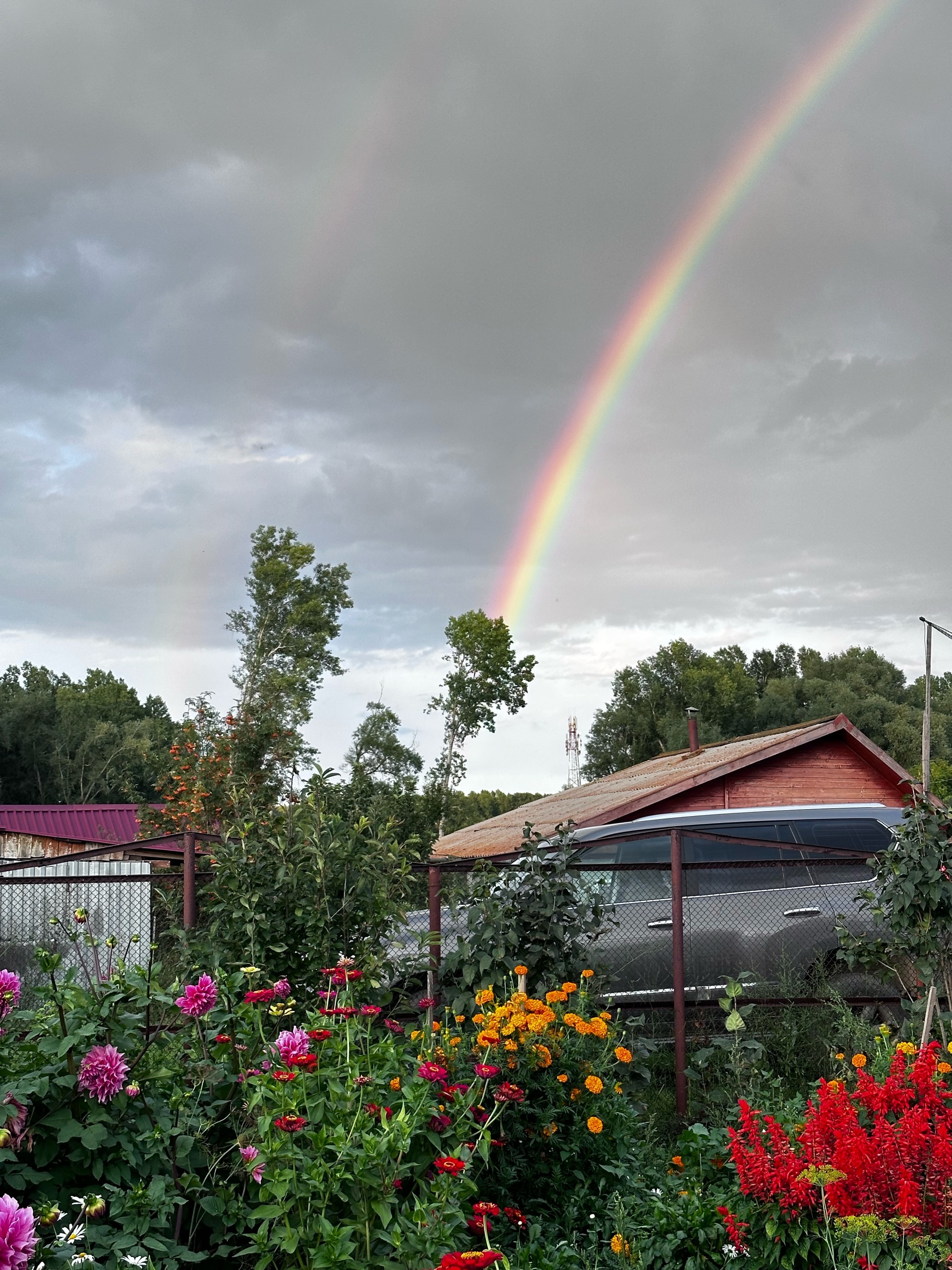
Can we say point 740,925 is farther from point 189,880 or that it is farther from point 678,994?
point 189,880

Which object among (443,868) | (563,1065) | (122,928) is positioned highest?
(443,868)

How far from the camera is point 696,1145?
449 centimetres

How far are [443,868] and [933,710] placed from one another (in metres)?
53.3

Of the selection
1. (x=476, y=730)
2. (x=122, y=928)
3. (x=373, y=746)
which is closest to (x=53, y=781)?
(x=476, y=730)

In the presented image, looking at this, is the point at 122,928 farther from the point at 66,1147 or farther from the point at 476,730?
the point at 476,730

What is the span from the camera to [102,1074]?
267 cm

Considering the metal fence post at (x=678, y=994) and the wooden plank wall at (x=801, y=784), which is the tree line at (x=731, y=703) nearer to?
the wooden plank wall at (x=801, y=784)

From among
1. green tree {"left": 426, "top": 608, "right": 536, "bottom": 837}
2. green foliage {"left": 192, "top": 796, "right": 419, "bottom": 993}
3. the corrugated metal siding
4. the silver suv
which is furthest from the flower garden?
green tree {"left": 426, "top": 608, "right": 536, "bottom": 837}

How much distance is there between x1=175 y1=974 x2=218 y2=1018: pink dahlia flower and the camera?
2.92m

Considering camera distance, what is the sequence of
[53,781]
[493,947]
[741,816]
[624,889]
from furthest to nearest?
[53,781] < [741,816] < [624,889] < [493,947]

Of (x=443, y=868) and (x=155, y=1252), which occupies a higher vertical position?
(x=443, y=868)

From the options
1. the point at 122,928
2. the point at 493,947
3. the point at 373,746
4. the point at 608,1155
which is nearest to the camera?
the point at 608,1155

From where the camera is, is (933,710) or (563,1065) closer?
(563,1065)

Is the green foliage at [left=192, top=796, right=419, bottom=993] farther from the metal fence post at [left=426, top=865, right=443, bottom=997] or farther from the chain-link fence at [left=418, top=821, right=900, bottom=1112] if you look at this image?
the chain-link fence at [left=418, top=821, right=900, bottom=1112]
